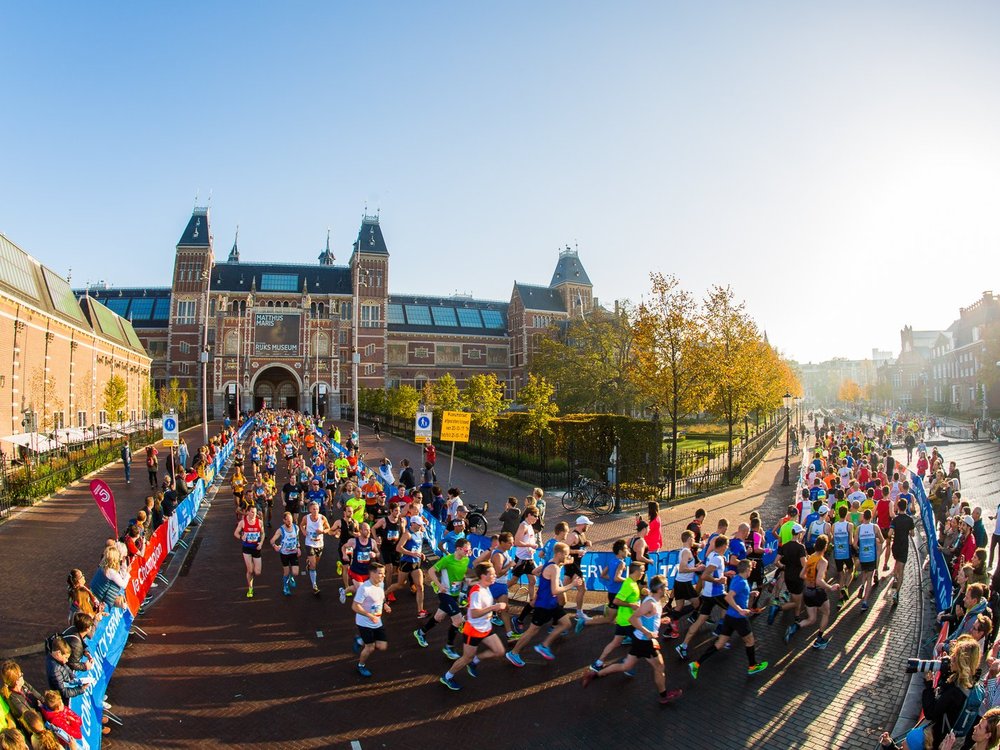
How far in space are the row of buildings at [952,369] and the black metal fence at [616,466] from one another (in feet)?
134

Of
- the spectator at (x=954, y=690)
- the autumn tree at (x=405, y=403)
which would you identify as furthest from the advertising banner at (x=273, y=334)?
the spectator at (x=954, y=690)

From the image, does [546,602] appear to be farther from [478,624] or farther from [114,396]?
[114,396]

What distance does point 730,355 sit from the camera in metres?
26.8

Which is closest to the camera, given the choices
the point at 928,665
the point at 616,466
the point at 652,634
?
the point at 928,665

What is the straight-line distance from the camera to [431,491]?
1662cm

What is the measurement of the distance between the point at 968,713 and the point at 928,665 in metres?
1.86

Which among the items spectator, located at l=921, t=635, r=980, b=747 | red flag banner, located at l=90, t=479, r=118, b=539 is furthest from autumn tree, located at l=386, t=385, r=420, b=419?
spectator, located at l=921, t=635, r=980, b=747

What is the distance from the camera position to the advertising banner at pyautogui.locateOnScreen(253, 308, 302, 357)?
245 ft

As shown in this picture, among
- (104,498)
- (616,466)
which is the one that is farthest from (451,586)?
(616,466)

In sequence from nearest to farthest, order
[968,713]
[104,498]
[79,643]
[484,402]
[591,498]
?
[968,713] < [79,643] < [104,498] < [591,498] < [484,402]

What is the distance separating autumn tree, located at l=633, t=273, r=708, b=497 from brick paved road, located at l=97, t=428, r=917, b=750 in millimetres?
14048

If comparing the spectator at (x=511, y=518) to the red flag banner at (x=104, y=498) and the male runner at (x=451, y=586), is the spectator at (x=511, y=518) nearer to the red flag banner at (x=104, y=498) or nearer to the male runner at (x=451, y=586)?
the male runner at (x=451, y=586)

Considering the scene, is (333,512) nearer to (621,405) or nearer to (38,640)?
(38,640)

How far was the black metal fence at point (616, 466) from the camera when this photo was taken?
2108 cm
